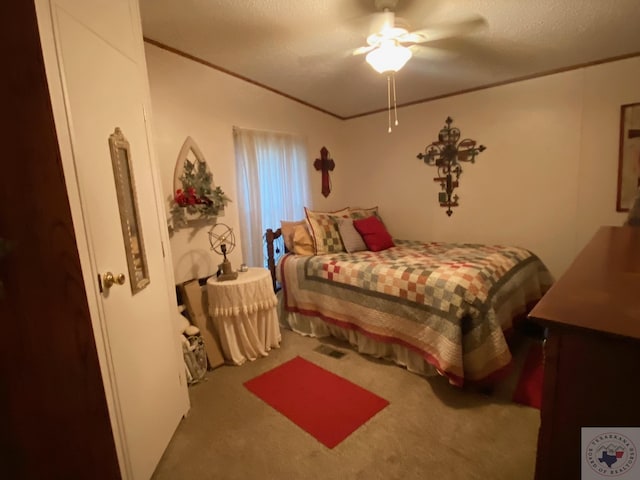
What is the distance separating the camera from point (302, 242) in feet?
10.3

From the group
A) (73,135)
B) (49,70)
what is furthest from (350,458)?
(49,70)

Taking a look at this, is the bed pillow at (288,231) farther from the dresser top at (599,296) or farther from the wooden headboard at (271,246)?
the dresser top at (599,296)

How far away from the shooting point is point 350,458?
62.2 inches

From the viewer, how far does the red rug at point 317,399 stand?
5.87ft

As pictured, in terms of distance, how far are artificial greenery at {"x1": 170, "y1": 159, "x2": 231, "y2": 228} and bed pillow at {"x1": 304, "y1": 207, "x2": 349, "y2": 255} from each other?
34.4 inches

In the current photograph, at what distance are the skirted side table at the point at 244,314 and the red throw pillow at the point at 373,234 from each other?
116 cm

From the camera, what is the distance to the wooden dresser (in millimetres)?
641

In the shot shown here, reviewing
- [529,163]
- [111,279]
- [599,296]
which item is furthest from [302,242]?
[599,296]

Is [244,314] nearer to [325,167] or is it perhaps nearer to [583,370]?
[583,370]

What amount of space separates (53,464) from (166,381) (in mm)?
568

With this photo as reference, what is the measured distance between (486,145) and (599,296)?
9.56 feet

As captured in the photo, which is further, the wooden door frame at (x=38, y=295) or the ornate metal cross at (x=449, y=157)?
the ornate metal cross at (x=449, y=157)

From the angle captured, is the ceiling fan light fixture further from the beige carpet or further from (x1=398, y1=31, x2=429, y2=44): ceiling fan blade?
the beige carpet

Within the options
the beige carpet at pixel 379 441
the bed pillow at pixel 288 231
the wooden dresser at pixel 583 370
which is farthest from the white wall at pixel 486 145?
the wooden dresser at pixel 583 370
